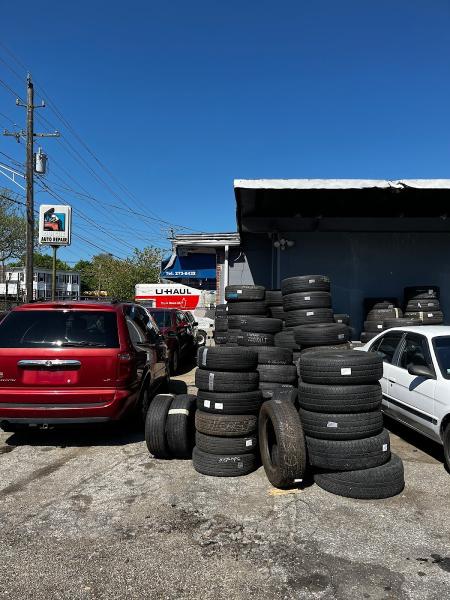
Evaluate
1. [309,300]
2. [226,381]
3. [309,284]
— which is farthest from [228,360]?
[309,284]

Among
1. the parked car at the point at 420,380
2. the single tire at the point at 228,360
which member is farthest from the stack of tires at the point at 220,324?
the single tire at the point at 228,360

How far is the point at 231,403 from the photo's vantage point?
5.04m

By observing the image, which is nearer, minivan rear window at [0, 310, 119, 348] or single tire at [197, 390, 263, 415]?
single tire at [197, 390, 263, 415]

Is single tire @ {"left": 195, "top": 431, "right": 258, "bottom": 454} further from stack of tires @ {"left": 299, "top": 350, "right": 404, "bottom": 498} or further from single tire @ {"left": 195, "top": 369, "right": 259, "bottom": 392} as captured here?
stack of tires @ {"left": 299, "top": 350, "right": 404, "bottom": 498}

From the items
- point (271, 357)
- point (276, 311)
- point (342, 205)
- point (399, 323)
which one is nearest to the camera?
point (271, 357)

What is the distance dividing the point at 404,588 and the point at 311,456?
5.25 feet

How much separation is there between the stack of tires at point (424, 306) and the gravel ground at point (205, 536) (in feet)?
27.0

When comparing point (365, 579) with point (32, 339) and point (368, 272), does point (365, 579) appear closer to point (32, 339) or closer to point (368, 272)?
point (32, 339)

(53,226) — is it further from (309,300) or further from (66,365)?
(66,365)

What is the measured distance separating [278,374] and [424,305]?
26.7 ft

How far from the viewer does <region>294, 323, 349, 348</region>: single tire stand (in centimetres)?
798

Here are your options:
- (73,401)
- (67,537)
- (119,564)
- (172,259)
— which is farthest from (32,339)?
(172,259)

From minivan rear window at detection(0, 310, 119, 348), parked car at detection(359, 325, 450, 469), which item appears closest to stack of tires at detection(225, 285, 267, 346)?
parked car at detection(359, 325, 450, 469)

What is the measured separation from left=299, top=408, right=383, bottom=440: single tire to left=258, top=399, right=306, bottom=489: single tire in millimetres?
A: 159
